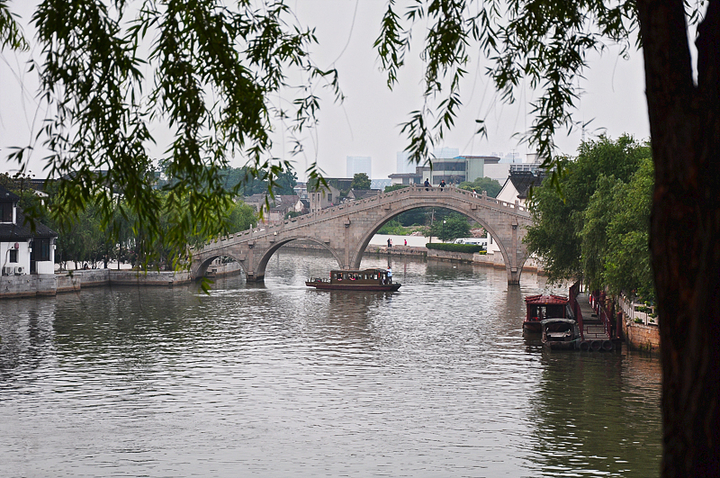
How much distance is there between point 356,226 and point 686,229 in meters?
46.3

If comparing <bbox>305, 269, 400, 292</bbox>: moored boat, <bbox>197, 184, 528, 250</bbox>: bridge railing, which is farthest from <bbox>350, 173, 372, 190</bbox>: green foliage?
<bbox>305, 269, 400, 292</bbox>: moored boat

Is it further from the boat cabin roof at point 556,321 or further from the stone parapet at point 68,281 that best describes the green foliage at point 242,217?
the boat cabin roof at point 556,321

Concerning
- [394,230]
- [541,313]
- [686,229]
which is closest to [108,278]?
[541,313]

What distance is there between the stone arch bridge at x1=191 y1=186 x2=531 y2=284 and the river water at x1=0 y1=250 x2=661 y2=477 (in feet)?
49.2

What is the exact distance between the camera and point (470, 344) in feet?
88.9

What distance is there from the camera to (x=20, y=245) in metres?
37.4

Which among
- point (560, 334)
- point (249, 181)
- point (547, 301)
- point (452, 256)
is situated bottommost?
point (560, 334)

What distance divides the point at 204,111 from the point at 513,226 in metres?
43.8

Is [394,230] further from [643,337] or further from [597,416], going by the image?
[597,416]

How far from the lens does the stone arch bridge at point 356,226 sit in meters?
48.7

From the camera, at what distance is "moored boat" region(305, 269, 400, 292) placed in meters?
44.2

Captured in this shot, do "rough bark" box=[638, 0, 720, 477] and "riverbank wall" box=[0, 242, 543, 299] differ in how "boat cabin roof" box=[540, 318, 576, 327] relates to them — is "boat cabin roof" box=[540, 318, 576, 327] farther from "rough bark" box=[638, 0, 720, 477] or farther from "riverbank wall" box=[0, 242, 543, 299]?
"rough bark" box=[638, 0, 720, 477]

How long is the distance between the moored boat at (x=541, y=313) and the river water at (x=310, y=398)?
0.79 meters

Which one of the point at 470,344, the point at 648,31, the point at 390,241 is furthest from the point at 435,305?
the point at 390,241
